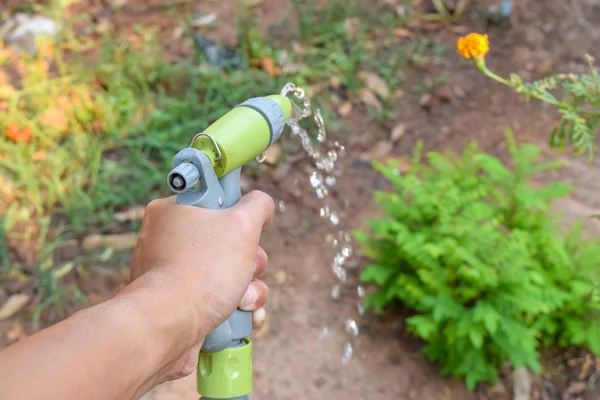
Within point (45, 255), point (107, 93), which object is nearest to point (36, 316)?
point (45, 255)

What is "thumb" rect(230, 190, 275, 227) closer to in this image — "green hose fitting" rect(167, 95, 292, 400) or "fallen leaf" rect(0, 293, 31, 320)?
"green hose fitting" rect(167, 95, 292, 400)

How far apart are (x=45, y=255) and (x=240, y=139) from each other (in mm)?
1688

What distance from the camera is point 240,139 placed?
41.0 inches

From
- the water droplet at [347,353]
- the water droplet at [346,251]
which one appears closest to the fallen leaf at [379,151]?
the water droplet at [346,251]

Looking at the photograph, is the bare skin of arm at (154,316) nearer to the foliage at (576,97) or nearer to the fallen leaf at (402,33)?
the foliage at (576,97)

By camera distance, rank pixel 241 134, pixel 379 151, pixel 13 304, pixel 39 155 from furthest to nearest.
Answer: pixel 379 151 < pixel 39 155 < pixel 13 304 < pixel 241 134

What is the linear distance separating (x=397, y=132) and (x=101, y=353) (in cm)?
245

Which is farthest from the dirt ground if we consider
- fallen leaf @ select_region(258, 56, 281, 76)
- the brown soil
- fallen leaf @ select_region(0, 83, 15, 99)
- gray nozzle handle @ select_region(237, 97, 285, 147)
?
gray nozzle handle @ select_region(237, 97, 285, 147)

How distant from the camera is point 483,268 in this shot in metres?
1.89

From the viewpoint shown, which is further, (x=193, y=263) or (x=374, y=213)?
(x=374, y=213)

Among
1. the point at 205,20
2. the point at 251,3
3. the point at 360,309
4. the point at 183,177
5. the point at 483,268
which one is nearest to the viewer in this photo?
the point at 183,177

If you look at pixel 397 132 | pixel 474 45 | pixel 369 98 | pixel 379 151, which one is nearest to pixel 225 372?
pixel 474 45

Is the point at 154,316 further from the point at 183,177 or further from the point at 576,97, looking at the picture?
the point at 576,97

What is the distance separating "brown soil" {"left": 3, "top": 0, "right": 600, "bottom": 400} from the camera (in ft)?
7.37
